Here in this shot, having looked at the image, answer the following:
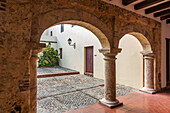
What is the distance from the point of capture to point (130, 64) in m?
5.00

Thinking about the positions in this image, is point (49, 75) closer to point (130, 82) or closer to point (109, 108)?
point (130, 82)

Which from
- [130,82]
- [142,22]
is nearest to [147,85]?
[130,82]

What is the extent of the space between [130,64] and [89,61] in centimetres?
314

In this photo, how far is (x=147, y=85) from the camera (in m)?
4.19

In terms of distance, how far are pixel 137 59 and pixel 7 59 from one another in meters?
4.46

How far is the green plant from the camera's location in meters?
11.0

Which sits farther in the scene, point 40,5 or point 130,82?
point 130,82

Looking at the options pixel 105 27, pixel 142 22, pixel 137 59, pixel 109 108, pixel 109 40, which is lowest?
pixel 109 108

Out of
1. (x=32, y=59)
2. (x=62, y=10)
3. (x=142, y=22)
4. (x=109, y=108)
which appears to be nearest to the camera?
(x=32, y=59)

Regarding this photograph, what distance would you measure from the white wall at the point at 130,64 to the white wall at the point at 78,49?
50.1 inches

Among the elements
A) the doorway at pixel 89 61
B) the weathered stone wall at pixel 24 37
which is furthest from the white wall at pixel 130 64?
the weathered stone wall at pixel 24 37

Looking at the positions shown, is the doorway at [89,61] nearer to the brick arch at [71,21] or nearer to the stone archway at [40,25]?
the brick arch at [71,21]

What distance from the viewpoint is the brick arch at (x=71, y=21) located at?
1.96m

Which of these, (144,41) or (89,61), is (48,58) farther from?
(144,41)
